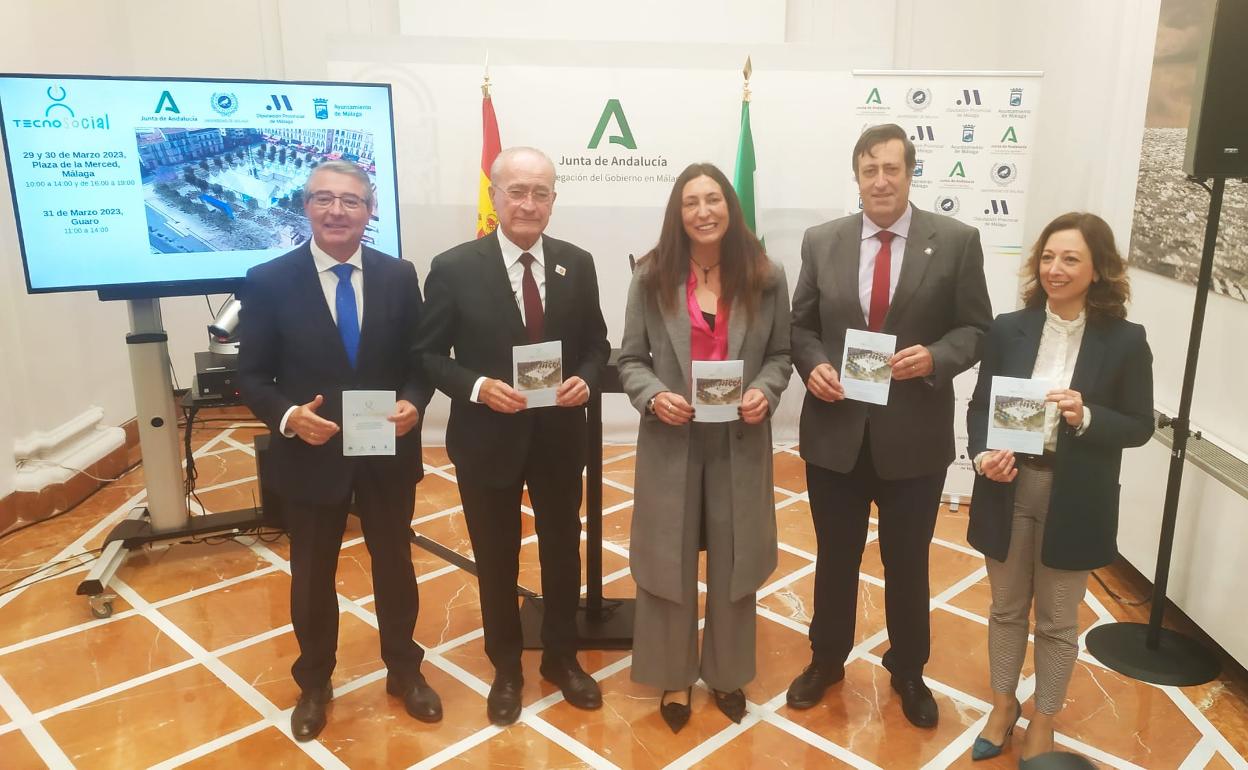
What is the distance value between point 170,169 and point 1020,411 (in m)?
3.52

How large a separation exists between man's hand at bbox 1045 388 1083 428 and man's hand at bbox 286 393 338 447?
1978 millimetres

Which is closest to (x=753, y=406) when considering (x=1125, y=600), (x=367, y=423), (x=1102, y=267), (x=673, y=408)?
(x=673, y=408)

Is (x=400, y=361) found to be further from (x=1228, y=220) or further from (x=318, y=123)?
(x=1228, y=220)

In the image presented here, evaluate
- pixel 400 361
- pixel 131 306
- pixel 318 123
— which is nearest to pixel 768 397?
pixel 400 361

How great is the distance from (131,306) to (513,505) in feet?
7.59

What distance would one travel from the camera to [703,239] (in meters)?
2.53

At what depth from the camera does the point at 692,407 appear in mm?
2527

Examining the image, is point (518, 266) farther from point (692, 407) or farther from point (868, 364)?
point (868, 364)

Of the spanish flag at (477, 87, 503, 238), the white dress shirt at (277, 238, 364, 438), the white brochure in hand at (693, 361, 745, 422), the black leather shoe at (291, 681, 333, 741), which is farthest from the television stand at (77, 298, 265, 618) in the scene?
the white brochure in hand at (693, 361, 745, 422)

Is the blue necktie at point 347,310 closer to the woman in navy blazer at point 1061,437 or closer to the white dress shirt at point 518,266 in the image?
the white dress shirt at point 518,266

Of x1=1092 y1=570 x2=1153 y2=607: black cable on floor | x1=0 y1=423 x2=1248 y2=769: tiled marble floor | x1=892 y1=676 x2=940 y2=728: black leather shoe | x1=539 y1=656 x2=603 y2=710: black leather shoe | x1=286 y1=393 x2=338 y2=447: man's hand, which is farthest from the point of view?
x1=1092 y1=570 x2=1153 y2=607: black cable on floor

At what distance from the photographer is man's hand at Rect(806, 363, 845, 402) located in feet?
8.55

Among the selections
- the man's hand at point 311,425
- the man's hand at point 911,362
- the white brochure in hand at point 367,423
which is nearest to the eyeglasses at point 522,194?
the white brochure in hand at point 367,423

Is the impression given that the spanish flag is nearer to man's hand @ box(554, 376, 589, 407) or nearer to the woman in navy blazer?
man's hand @ box(554, 376, 589, 407)
